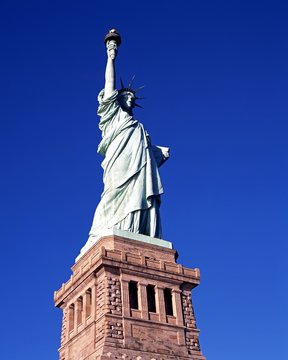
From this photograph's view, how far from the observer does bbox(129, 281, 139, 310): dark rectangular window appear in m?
37.8

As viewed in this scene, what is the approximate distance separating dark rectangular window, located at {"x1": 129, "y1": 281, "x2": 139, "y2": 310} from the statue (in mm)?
4609

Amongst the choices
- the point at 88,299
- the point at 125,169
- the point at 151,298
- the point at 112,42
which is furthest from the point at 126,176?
the point at 112,42

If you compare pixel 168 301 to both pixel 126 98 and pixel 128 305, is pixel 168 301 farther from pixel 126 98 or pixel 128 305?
pixel 126 98

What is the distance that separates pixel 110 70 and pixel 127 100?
2.71m

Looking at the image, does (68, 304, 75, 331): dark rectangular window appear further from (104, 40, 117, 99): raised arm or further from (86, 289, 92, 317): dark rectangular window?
(104, 40, 117, 99): raised arm

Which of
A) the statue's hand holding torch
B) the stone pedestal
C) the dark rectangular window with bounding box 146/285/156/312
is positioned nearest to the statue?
the statue's hand holding torch

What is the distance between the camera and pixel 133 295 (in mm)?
38219

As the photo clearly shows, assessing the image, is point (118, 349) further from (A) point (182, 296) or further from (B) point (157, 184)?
(B) point (157, 184)

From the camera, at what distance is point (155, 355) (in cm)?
3588

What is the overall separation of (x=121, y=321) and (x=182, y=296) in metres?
5.61

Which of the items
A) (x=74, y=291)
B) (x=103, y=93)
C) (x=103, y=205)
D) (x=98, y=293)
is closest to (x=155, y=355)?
(x=98, y=293)

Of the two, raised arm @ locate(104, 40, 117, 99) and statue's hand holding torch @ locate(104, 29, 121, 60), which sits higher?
statue's hand holding torch @ locate(104, 29, 121, 60)

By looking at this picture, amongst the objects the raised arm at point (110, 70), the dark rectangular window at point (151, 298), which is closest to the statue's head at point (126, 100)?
the raised arm at point (110, 70)

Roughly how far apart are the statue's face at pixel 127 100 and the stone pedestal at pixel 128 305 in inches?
498
